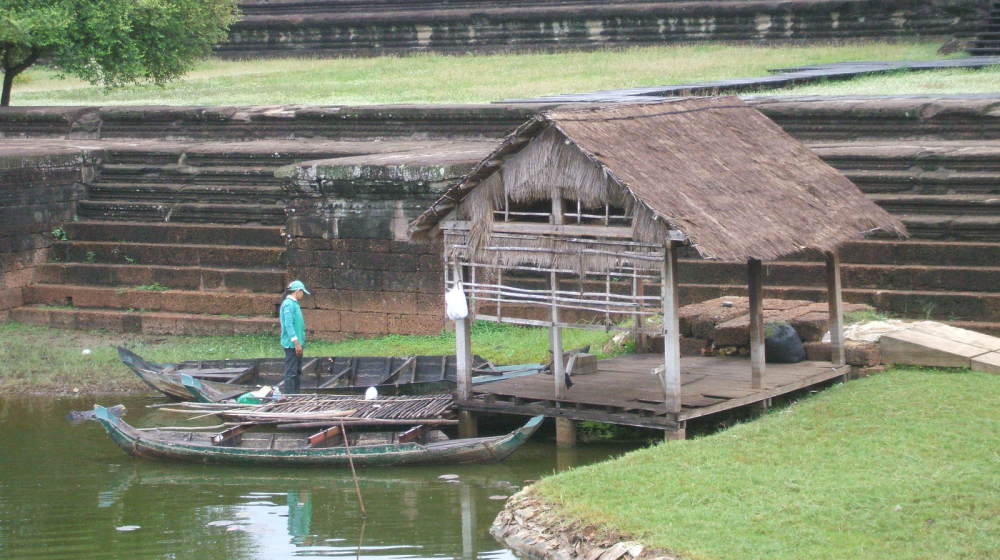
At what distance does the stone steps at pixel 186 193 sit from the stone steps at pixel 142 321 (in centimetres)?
162

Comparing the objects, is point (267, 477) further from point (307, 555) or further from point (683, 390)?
point (683, 390)

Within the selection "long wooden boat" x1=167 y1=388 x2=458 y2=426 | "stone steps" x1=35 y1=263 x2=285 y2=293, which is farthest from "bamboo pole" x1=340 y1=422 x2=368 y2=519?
"stone steps" x1=35 y1=263 x2=285 y2=293

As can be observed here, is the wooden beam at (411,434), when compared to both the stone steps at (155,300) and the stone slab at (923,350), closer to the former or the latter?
the stone slab at (923,350)

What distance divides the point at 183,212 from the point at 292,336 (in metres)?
5.13

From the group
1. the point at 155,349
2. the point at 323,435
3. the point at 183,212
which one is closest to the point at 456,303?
the point at 323,435

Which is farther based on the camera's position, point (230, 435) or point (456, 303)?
point (230, 435)

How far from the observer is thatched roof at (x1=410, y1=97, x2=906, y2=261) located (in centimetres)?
933

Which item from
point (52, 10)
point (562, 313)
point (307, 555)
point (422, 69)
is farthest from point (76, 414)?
point (422, 69)

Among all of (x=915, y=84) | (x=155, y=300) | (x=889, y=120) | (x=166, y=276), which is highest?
(x=915, y=84)

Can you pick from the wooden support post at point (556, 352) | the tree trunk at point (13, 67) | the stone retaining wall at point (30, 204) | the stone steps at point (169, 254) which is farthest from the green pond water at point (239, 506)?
the tree trunk at point (13, 67)

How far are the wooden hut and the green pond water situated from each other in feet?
4.01

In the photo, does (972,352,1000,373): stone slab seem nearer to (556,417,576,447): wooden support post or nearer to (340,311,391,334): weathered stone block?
(556,417,576,447): wooden support post

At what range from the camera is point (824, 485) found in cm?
796

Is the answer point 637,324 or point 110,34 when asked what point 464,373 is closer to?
point 637,324
